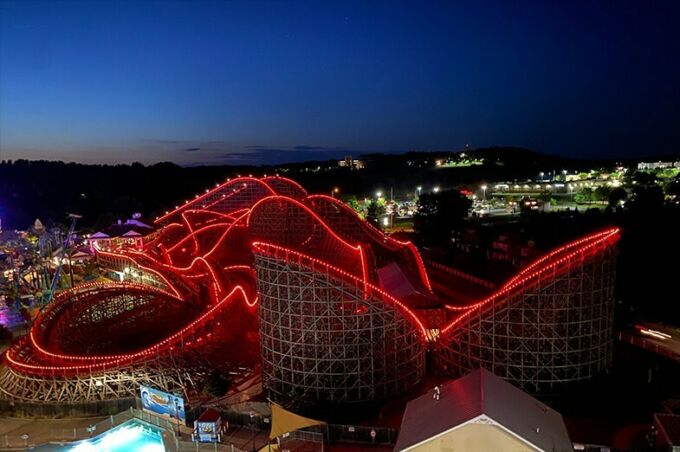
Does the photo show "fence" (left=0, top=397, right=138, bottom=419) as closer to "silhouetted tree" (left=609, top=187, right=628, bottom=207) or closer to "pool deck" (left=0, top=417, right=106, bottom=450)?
"pool deck" (left=0, top=417, right=106, bottom=450)

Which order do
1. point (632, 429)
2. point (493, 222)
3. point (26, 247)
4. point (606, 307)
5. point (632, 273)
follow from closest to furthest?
point (632, 429)
point (606, 307)
point (632, 273)
point (26, 247)
point (493, 222)

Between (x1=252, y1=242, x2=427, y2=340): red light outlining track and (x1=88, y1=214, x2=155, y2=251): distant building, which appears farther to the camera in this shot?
(x1=88, y1=214, x2=155, y2=251): distant building

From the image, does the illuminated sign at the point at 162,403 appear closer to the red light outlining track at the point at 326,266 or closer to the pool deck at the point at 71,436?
the pool deck at the point at 71,436

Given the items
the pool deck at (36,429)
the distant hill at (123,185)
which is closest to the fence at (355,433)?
the pool deck at (36,429)

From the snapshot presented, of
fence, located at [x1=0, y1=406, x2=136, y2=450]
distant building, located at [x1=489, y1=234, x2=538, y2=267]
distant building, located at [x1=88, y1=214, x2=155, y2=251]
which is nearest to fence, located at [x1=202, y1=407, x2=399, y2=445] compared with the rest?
fence, located at [x1=0, y1=406, x2=136, y2=450]

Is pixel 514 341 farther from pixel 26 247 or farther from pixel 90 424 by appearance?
pixel 26 247

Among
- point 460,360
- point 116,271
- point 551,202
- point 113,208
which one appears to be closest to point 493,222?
point 551,202

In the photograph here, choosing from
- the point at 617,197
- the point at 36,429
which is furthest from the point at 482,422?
the point at 617,197
